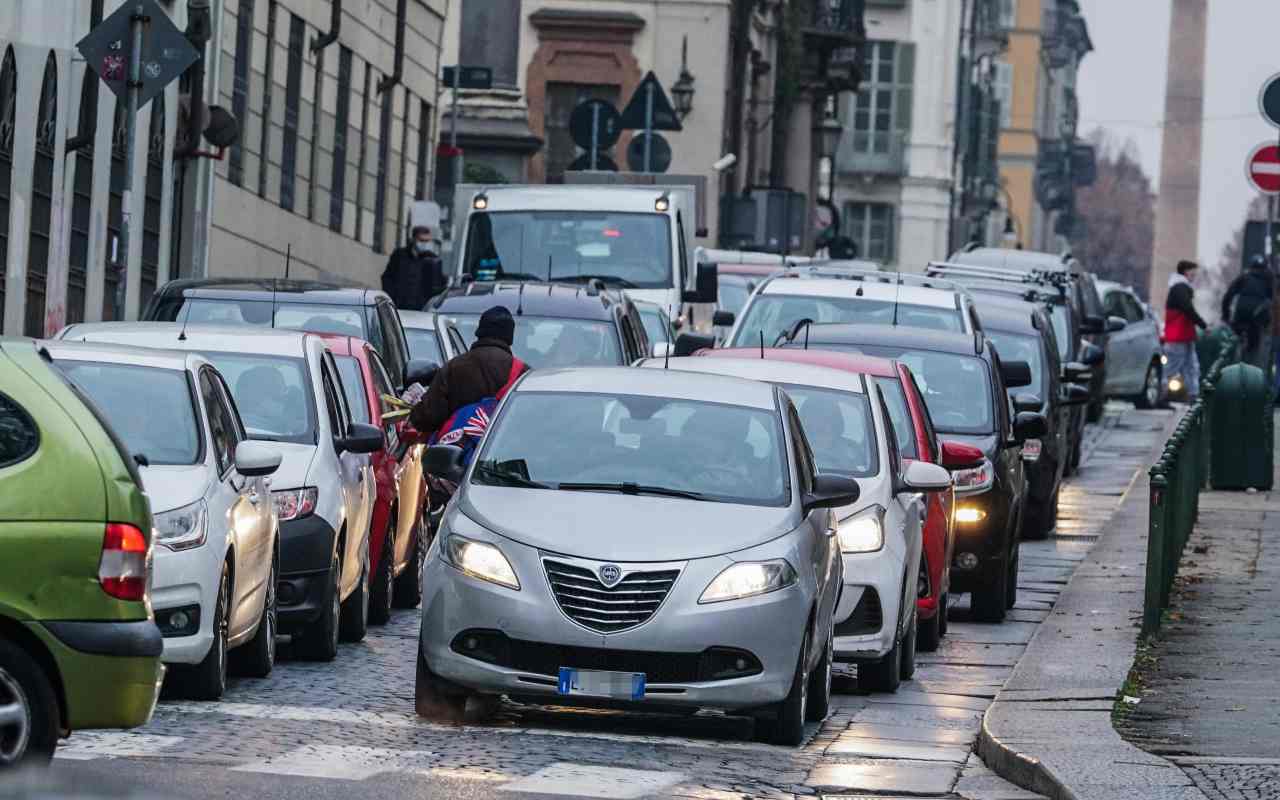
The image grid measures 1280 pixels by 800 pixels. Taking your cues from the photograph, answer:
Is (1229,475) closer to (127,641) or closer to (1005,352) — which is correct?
(1005,352)

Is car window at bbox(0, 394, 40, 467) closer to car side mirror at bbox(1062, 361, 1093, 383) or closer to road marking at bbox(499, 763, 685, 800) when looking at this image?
road marking at bbox(499, 763, 685, 800)

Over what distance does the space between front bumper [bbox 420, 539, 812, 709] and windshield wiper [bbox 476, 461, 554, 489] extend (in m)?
0.62

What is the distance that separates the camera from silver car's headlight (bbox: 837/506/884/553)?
14875 mm

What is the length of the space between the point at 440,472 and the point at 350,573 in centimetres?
232

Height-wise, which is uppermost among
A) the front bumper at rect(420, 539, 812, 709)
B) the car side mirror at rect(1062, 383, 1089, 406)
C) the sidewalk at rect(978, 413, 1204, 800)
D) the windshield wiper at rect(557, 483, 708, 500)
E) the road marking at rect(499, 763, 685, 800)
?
the car side mirror at rect(1062, 383, 1089, 406)

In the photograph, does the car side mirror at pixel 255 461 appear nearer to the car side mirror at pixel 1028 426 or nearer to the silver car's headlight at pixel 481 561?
the silver car's headlight at pixel 481 561

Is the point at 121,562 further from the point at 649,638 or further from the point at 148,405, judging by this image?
the point at 148,405

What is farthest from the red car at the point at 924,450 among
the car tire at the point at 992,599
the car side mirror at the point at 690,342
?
the car side mirror at the point at 690,342

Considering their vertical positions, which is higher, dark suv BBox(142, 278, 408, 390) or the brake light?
dark suv BBox(142, 278, 408, 390)

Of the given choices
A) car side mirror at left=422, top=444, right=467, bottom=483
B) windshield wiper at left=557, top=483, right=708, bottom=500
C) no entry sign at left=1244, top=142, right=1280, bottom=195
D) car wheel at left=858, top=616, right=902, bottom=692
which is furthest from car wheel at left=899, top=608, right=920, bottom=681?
no entry sign at left=1244, top=142, right=1280, bottom=195

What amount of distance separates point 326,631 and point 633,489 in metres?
2.41

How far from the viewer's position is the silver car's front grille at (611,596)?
12414 mm

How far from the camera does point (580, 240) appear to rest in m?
31.3

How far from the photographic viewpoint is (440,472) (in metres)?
13.6
